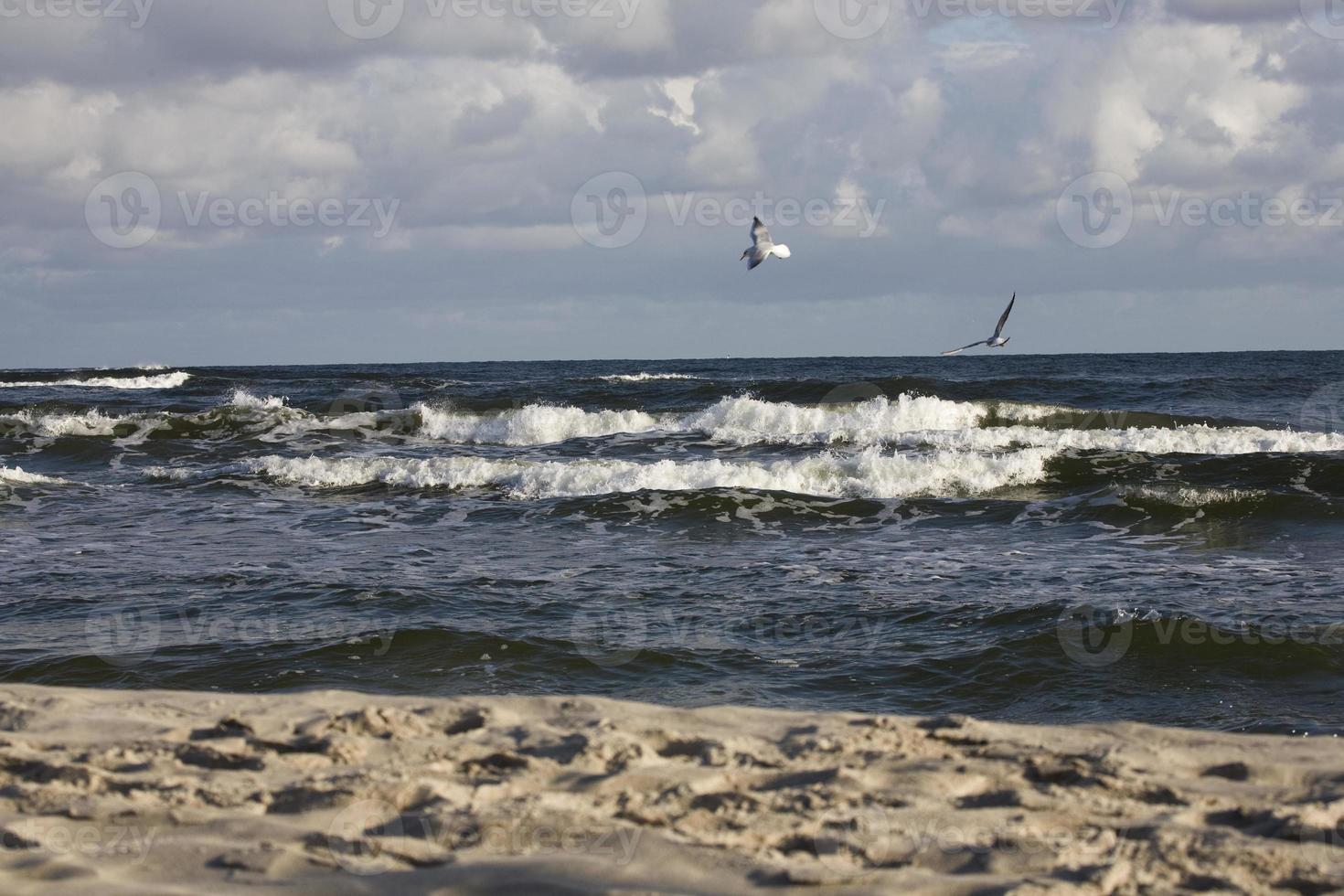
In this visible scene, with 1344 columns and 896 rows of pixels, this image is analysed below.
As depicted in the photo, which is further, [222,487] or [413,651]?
[222,487]

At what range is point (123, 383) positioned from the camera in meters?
42.8

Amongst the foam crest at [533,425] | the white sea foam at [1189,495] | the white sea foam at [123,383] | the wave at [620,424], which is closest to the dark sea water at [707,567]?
the white sea foam at [1189,495]

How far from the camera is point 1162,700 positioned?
662cm

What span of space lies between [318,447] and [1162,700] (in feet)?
54.6

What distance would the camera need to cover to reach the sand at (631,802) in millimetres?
3244

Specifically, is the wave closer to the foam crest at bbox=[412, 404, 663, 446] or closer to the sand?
the foam crest at bbox=[412, 404, 663, 446]

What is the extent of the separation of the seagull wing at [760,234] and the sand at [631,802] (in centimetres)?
735

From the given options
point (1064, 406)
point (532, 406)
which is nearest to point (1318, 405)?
point (1064, 406)

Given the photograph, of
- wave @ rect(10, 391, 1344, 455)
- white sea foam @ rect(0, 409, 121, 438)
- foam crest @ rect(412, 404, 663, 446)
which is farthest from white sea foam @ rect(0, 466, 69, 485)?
foam crest @ rect(412, 404, 663, 446)

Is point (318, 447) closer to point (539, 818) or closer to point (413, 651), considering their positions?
point (413, 651)

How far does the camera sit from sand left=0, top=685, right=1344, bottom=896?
3.24 meters

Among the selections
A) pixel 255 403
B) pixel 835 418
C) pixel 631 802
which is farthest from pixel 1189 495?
pixel 255 403

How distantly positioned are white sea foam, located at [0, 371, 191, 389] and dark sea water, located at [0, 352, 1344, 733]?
62.5 feet

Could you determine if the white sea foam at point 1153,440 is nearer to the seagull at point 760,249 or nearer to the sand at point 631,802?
the seagull at point 760,249
